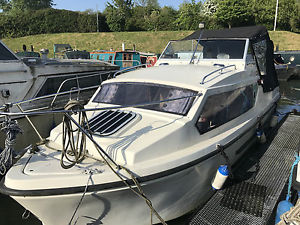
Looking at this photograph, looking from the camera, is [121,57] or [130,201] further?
[121,57]

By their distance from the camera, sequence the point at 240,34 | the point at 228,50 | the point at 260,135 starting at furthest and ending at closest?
1. the point at 240,34
2. the point at 228,50
3. the point at 260,135

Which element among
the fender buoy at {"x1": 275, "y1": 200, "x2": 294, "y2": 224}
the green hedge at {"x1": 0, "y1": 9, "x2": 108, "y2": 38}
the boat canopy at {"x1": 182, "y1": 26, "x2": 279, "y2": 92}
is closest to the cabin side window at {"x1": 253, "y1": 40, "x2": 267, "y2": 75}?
the boat canopy at {"x1": 182, "y1": 26, "x2": 279, "y2": 92}

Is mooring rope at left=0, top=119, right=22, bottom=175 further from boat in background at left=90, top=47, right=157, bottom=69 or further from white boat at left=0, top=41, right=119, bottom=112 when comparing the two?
boat in background at left=90, top=47, right=157, bottom=69

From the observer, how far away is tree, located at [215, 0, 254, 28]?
34375 mm

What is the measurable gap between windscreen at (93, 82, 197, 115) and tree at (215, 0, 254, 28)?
3529 centimetres

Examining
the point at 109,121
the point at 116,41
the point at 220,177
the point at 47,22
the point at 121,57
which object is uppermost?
the point at 47,22

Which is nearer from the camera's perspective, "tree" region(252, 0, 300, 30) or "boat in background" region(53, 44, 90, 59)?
"boat in background" region(53, 44, 90, 59)

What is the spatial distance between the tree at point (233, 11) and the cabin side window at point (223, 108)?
34161 millimetres

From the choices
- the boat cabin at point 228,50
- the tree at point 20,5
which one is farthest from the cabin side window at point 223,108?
the tree at point 20,5

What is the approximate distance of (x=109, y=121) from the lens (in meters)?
3.32

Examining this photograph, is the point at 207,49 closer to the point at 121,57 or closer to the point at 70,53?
the point at 121,57

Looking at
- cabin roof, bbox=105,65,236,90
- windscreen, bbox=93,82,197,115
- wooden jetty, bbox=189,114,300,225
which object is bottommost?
wooden jetty, bbox=189,114,300,225

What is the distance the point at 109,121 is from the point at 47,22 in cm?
3913

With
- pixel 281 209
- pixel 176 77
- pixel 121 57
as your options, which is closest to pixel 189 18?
pixel 121 57
